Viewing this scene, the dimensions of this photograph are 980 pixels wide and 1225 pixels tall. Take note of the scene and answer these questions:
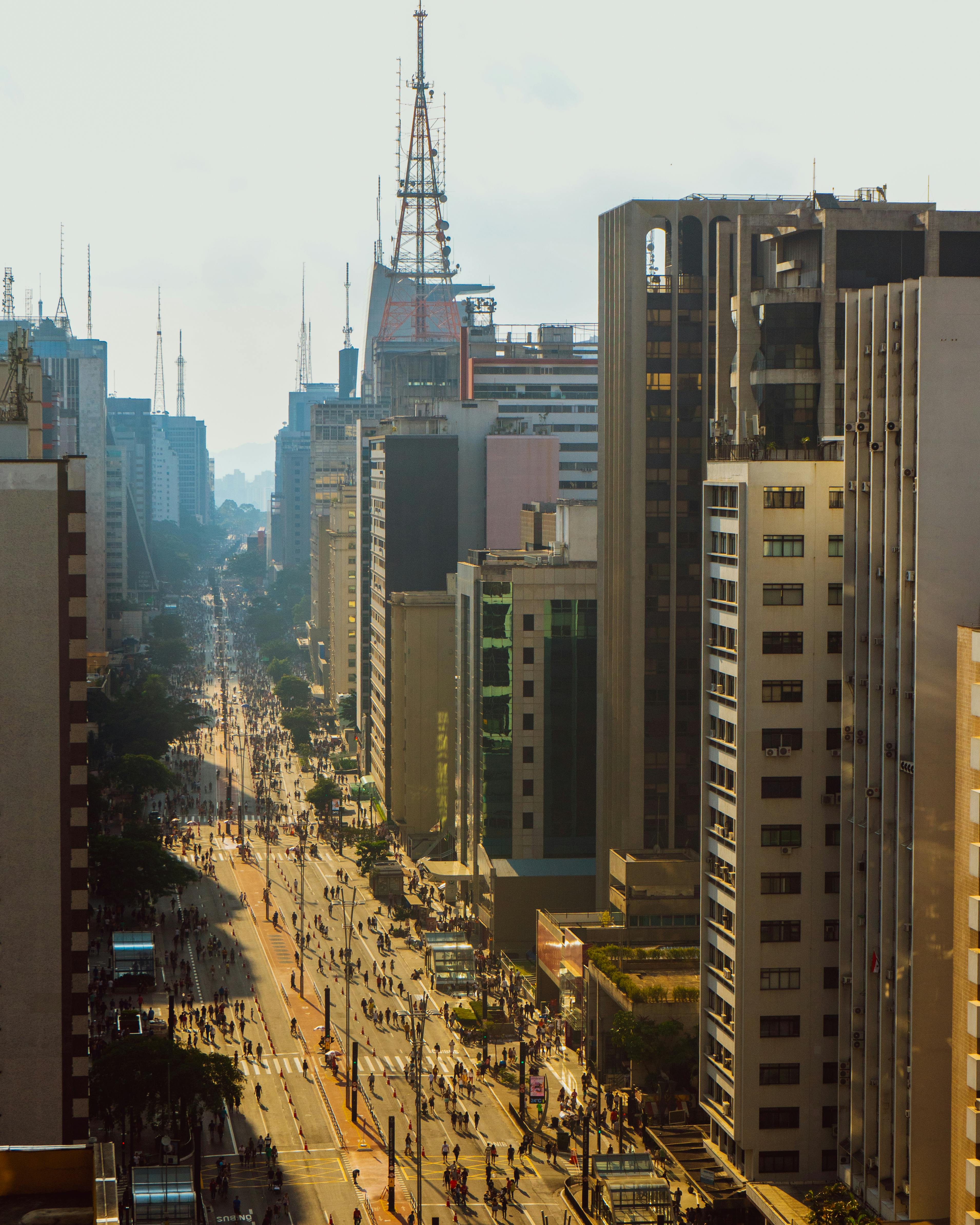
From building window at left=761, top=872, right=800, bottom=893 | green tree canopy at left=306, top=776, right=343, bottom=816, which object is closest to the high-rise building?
building window at left=761, top=872, right=800, bottom=893

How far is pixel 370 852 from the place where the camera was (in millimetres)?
132375

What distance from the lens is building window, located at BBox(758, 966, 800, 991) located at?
68.2 metres

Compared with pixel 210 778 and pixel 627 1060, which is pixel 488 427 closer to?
pixel 210 778

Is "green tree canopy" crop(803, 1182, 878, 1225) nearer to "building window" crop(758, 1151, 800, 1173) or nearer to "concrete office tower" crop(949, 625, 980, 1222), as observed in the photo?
"building window" crop(758, 1151, 800, 1173)

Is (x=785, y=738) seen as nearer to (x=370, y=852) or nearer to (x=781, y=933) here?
(x=781, y=933)

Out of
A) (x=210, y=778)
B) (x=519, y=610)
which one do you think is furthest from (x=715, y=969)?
(x=210, y=778)

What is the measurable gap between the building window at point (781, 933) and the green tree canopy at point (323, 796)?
95.6 m

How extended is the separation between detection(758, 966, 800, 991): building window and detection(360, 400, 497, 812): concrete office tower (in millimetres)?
87491

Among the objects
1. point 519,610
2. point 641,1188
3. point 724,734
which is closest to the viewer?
point 641,1188

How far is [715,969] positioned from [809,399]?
26566 mm

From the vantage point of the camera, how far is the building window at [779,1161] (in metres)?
67.9

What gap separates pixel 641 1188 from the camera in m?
66.6

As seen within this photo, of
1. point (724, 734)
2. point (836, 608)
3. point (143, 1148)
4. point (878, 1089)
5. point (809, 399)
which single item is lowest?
point (143, 1148)

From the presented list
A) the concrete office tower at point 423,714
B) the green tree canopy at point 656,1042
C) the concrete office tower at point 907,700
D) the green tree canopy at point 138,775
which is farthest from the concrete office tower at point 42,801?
the green tree canopy at point 138,775
